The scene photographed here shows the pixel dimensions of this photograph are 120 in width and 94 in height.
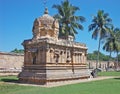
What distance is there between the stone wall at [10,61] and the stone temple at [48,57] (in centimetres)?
1025

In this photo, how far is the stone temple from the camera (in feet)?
67.6

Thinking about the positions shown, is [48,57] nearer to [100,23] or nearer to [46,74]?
[46,74]

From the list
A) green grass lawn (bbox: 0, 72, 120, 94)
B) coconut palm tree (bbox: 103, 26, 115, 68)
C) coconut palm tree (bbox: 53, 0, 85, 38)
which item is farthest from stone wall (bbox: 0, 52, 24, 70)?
coconut palm tree (bbox: 103, 26, 115, 68)

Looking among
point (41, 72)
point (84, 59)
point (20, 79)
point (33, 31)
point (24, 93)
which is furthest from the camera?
point (84, 59)

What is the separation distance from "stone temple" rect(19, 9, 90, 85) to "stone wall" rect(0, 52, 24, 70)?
33.6 feet

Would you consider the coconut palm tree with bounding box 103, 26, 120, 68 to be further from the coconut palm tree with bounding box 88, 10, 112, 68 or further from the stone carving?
the stone carving

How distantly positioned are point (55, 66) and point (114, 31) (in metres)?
39.4

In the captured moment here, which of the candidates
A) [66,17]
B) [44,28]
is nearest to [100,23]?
[66,17]

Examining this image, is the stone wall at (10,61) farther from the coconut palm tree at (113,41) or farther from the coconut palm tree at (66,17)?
the coconut palm tree at (113,41)

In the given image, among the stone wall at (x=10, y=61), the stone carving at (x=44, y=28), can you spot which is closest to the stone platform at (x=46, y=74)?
the stone carving at (x=44, y=28)

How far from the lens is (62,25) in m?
40.4

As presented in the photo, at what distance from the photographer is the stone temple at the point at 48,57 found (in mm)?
20594

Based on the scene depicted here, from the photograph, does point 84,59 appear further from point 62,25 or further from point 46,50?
point 62,25

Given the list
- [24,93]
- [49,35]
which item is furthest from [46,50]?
[24,93]
